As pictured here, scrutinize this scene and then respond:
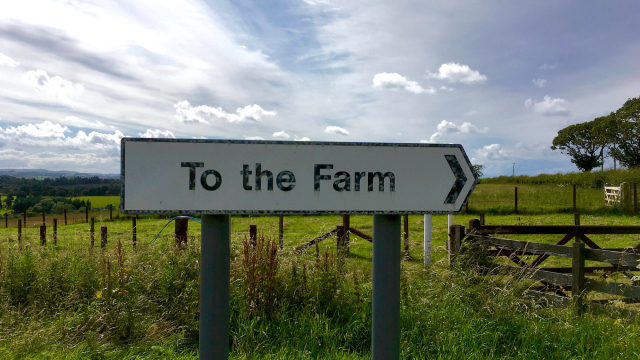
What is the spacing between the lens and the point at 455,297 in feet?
14.0

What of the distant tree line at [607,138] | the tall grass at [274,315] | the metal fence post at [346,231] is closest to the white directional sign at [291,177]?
the tall grass at [274,315]

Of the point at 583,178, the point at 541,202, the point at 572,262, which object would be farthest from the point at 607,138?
the point at 572,262

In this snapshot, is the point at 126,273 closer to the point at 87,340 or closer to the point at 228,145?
the point at 87,340

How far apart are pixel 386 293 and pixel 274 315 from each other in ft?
7.66

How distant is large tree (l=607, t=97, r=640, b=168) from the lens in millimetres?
37594

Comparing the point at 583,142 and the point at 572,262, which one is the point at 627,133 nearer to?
the point at 583,142

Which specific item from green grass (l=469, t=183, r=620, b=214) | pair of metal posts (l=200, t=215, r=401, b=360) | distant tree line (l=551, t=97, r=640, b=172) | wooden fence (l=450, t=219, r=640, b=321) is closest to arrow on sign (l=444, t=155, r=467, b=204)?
pair of metal posts (l=200, t=215, r=401, b=360)

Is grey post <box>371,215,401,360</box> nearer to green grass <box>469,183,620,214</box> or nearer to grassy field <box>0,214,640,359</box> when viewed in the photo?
grassy field <box>0,214,640,359</box>

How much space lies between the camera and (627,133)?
38.2m

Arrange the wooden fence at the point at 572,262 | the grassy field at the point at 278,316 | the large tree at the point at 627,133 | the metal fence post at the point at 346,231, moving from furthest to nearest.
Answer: the large tree at the point at 627,133 → the metal fence post at the point at 346,231 → the wooden fence at the point at 572,262 → the grassy field at the point at 278,316

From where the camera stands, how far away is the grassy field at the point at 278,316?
3328 mm

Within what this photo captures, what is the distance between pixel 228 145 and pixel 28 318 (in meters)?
3.93

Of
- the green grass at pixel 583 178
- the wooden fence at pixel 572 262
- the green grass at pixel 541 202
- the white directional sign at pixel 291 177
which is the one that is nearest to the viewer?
the white directional sign at pixel 291 177

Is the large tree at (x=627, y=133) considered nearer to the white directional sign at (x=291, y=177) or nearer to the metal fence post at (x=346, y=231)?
the metal fence post at (x=346, y=231)
